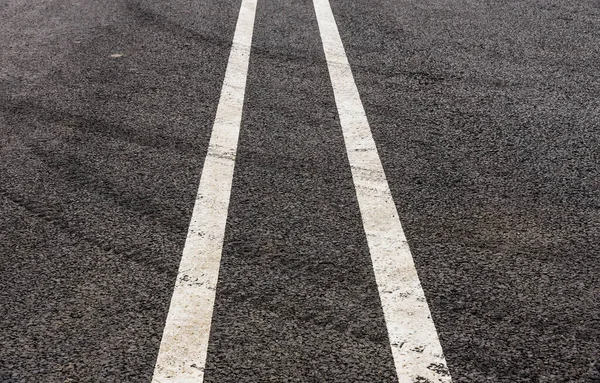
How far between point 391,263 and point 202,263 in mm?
872

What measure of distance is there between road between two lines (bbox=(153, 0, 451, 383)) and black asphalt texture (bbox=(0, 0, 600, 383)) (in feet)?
0.18

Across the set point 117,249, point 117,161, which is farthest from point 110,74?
point 117,249

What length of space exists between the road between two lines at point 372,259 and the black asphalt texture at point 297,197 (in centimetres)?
6

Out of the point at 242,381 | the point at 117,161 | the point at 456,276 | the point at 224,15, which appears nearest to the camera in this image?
the point at 242,381

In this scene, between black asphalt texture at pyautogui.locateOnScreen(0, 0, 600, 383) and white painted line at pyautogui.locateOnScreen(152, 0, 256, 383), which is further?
black asphalt texture at pyautogui.locateOnScreen(0, 0, 600, 383)

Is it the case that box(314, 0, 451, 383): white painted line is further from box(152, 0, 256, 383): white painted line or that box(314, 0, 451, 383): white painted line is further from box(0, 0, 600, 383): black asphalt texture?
box(152, 0, 256, 383): white painted line

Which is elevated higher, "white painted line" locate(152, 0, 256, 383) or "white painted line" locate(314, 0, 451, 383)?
"white painted line" locate(314, 0, 451, 383)

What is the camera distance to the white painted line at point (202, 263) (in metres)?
3.14

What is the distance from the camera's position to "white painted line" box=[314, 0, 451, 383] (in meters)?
3.17

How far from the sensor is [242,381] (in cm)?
304

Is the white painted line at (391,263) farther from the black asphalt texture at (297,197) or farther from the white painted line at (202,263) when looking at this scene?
the white painted line at (202,263)

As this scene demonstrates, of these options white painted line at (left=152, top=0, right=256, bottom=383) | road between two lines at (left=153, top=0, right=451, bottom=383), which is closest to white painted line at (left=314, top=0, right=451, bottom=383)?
road between two lines at (left=153, top=0, right=451, bottom=383)

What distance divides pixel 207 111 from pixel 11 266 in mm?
2288

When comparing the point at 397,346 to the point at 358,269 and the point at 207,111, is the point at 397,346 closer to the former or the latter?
the point at 358,269
